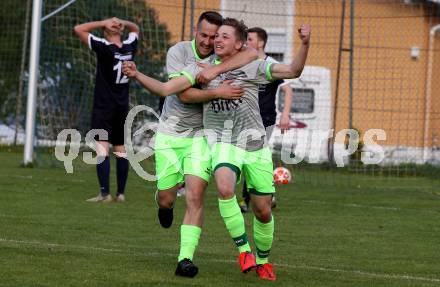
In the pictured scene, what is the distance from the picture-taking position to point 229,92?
732 centimetres

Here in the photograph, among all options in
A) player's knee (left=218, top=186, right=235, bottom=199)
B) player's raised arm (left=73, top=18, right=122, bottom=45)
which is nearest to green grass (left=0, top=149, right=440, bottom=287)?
player's knee (left=218, top=186, right=235, bottom=199)

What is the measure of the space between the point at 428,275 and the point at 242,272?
141cm

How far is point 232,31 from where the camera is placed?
746 centimetres

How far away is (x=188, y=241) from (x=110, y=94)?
620 cm

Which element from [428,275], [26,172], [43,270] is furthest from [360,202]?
[43,270]

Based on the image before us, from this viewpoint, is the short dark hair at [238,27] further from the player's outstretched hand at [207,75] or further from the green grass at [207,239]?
the green grass at [207,239]

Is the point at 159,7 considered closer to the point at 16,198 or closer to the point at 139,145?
the point at 139,145

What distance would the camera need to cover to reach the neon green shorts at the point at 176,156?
302 inches

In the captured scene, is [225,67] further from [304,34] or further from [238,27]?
[304,34]

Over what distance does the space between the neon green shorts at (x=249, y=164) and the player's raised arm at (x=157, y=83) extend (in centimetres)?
48

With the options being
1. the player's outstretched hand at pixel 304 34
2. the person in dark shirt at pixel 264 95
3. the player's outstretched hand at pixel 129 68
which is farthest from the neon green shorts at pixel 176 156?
the person in dark shirt at pixel 264 95

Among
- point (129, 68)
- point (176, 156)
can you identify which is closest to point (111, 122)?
point (176, 156)

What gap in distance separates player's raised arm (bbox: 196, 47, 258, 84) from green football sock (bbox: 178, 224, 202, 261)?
40.7 inches

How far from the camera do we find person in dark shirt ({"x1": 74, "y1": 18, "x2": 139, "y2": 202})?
13016mm
